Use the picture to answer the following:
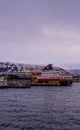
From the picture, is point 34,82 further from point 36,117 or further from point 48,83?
point 36,117

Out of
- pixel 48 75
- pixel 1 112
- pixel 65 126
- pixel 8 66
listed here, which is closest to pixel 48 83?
pixel 48 75

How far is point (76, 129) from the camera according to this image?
21.6 metres

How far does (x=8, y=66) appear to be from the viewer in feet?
566

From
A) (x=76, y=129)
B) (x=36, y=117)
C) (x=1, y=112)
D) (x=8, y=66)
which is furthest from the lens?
(x=8, y=66)

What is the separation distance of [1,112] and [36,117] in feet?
13.8

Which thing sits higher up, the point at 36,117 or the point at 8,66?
the point at 8,66

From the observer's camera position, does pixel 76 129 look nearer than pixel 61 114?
Yes

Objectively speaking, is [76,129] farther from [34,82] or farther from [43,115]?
[34,82]

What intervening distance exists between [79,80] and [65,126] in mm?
156851

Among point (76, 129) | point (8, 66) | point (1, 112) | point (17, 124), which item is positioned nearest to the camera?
point (76, 129)

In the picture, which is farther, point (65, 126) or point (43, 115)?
point (43, 115)

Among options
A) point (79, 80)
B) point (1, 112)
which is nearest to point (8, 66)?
point (79, 80)

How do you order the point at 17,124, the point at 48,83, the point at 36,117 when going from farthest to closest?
the point at 48,83, the point at 36,117, the point at 17,124

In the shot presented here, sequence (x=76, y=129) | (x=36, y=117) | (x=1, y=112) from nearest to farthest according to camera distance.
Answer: (x=76, y=129), (x=36, y=117), (x=1, y=112)
